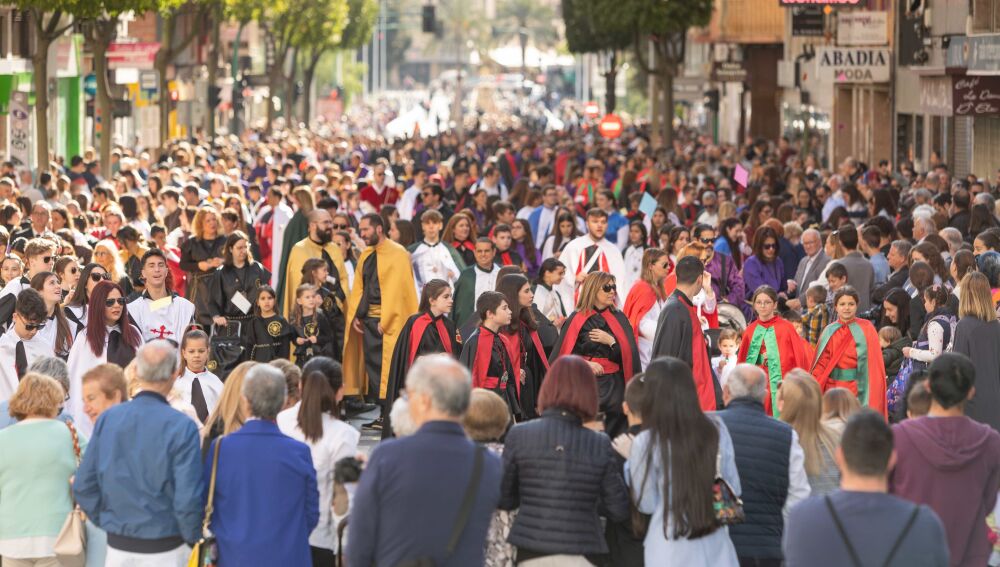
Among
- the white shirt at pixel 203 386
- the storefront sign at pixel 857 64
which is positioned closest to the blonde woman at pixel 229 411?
the white shirt at pixel 203 386

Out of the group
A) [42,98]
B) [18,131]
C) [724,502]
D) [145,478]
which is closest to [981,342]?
[724,502]

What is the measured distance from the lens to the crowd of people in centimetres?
713

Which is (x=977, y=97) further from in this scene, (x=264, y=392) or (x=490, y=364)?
(x=264, y=392)

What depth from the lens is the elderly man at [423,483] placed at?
6934mm

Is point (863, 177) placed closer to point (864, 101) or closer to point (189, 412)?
point (864, 101)

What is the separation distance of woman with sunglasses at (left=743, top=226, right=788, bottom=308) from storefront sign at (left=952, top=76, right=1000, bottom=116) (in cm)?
1073

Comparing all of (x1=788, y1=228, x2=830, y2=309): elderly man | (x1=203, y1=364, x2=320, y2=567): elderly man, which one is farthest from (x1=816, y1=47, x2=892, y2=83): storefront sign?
(x1=203, y1=364, x2=320, y2=567): elderly man

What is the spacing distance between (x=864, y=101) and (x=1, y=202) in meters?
30.1

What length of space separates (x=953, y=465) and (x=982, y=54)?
18529 millimetres

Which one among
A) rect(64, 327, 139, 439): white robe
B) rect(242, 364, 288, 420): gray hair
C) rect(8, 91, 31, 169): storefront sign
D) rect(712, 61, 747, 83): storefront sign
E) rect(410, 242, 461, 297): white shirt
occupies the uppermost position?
rect(712, 61, 747, 83): storefront sign

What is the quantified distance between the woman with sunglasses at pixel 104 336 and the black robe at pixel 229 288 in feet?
10.0

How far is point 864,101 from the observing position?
150 feet

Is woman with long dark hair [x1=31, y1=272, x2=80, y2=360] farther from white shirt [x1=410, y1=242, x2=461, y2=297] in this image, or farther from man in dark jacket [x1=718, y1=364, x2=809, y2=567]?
white shirt [x1=410, y1=242, x2=461, y2=297]

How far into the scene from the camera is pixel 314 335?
601 inches
